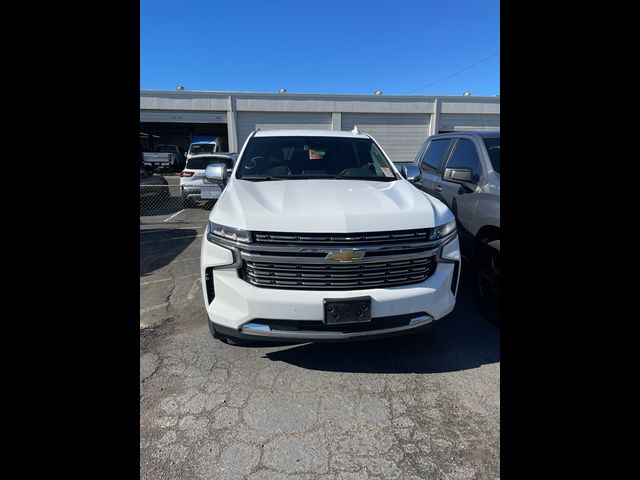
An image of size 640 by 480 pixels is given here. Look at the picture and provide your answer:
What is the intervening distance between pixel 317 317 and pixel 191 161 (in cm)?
961

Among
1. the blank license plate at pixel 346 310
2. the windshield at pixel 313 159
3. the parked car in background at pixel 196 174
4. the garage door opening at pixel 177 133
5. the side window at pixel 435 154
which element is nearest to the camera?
the blank license plate at pixel 346 310

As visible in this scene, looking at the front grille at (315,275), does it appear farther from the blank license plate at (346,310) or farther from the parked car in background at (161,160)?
the parked car in background at (161,160)

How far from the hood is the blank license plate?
46 centimetres

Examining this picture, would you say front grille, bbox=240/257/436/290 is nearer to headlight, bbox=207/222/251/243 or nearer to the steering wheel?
headlight, bbox=207/222/251/243

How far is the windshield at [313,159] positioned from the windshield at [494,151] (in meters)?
1.06

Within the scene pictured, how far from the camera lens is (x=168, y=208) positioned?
35.0 feet

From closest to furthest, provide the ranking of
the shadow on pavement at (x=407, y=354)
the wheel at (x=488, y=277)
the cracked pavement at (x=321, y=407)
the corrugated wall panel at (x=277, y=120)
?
the cracked pavement at (x=321, y=407) → the shadow on pavement at (x=407, y=354) → the wheel at (x=488, y=277) → the corrugated wall panel at (x=277, y=120)

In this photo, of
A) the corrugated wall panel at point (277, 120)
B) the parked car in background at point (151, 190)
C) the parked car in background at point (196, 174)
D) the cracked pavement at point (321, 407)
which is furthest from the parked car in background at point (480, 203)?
the corrugated wall panel at point (277, 120)

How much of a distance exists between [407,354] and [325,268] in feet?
3.85

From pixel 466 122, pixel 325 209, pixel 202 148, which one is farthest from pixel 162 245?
pixel 466 122

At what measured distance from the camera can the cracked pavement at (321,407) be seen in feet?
5.74
